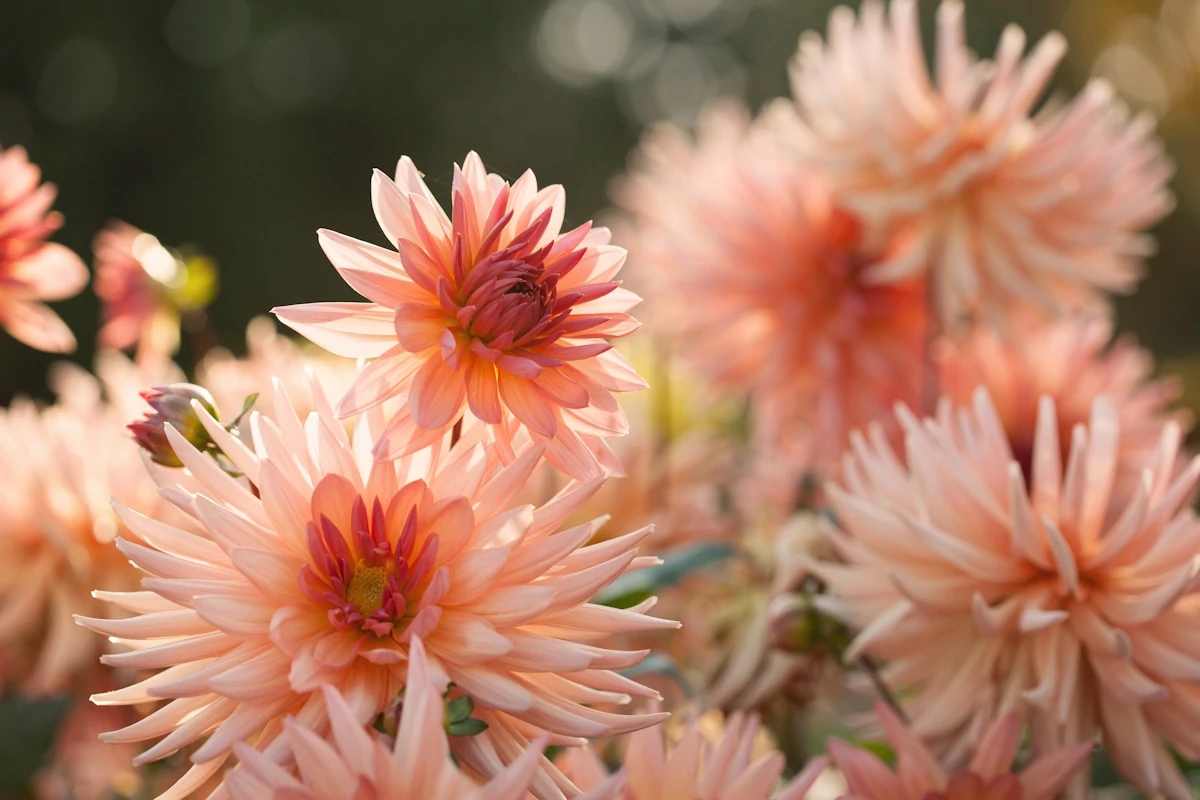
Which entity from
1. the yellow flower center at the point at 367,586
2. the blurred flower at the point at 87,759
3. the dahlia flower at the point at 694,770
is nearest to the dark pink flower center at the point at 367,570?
the yellow flower center at the point at 367,586

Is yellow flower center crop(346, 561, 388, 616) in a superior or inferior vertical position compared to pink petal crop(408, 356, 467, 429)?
inferior

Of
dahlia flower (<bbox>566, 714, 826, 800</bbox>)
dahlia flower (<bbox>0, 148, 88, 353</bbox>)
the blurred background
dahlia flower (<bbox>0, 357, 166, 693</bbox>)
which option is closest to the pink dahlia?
dahlia flower (<bbox>566, 714, 826, 800</bbox>)

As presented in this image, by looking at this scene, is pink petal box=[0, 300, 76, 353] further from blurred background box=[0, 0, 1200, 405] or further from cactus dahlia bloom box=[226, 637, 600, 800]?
blurred background box=[0, 0, 1200, 405]

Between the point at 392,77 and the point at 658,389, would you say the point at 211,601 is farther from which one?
the point at 392,77

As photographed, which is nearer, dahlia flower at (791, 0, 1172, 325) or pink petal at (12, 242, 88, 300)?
pink petal at (12, 242, 88, 300)

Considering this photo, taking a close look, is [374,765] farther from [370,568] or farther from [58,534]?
[58,534]

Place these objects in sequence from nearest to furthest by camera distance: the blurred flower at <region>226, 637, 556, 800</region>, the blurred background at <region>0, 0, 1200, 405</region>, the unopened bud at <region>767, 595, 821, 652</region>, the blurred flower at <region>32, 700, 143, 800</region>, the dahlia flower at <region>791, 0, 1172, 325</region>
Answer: the blurred flower at <region>226, 637, 556, 800</region>
the unopened bud at <region>767, 595, 821, 652</region>
the blurred flower at <region>32, 700, 143, 800</region>
the dahlia flower at <region>791, 0, 1172, 325</region>
the blurred background at <region>0, 0, 1200, 405</region>

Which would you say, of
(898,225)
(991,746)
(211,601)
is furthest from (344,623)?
(898,225)

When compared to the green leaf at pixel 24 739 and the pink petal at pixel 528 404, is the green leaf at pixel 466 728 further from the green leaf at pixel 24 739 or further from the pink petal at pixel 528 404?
the green leaf at pixel 24 739
